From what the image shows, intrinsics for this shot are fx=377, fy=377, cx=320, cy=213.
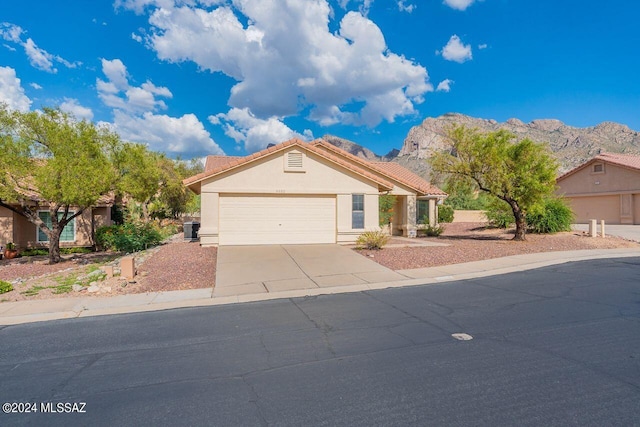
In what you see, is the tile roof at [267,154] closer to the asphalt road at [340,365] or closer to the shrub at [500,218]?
the asphalt road at [340,365]

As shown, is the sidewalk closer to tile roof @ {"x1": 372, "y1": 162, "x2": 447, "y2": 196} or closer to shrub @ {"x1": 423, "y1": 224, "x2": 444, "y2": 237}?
tile roof @ {"x1": 372, "y1": 162, "x2": 447, "y2": 196}

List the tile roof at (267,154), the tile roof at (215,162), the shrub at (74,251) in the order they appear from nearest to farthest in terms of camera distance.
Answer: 1. the tile roof at (267,154)
2. the shrub at (74,251)
3. the tile roof at (215,162)

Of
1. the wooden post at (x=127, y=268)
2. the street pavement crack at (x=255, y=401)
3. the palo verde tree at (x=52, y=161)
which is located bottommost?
the street pavement crack at (x=255, y=401)

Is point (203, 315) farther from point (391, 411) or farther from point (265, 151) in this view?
point (265, 151)

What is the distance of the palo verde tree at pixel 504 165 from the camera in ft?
54.5

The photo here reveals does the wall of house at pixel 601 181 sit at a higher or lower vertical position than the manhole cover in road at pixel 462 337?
higher

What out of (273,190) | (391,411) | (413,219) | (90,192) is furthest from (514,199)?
(90,192)

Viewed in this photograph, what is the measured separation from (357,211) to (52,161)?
1188cm

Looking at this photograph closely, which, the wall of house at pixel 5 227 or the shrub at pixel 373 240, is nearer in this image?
the shrub at pixel 373 240

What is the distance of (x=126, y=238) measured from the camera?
1705cm

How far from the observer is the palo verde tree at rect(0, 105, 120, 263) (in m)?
12.9

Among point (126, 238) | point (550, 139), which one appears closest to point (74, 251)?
point (126, 238)

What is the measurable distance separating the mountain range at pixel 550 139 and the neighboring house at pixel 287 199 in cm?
4925

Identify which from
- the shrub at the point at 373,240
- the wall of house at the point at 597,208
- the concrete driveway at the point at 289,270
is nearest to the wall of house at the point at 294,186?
the concrete driveway at the point at 289,270
